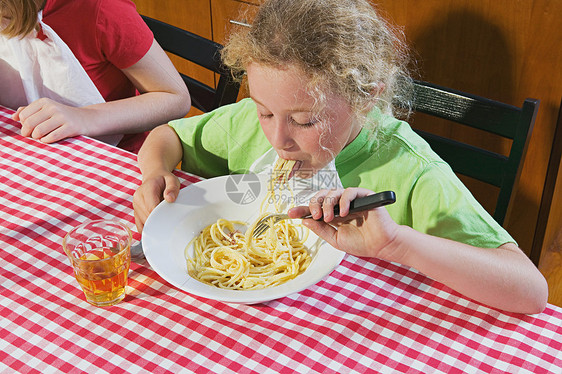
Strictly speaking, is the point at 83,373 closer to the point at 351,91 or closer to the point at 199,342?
the point at 199,342

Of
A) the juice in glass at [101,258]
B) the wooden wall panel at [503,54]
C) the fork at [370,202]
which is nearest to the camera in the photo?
the fork at [370,202]

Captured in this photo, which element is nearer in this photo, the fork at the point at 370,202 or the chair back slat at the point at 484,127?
the fork at the point at 370,202

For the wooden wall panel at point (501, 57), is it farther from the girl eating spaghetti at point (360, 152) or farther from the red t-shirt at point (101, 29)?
the red t-shirt at point (101, 29)

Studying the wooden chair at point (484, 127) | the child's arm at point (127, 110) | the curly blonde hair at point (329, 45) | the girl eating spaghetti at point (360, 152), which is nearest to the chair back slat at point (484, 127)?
the wooden chair at point (484, 127)

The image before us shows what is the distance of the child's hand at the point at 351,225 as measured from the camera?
974 mm

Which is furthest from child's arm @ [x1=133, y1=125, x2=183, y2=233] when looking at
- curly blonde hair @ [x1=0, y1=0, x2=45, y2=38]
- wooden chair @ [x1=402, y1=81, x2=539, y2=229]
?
wooden chair @ [x1=402, y1=81, x2=539, y2=229]

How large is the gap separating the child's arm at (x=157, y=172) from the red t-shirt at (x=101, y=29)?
0.32 metres

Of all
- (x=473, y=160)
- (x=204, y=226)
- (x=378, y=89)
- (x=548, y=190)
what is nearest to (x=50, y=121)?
(x=204, y=226)

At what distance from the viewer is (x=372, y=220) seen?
0.99m

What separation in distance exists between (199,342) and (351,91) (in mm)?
510

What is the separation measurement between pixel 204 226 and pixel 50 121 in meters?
0.53

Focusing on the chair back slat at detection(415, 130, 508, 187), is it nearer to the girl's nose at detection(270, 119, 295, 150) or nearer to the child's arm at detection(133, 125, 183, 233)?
the girl's nose at detection(270, 119, 295, 150)

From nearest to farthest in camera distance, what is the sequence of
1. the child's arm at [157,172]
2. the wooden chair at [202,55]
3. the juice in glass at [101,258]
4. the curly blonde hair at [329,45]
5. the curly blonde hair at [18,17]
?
the juice in glass at [101,258] → the curly blonde hair at [329,45] → the child's arm at [157,172] → the curly blonde hair at [18,17] → the wooden chair at [202,55]

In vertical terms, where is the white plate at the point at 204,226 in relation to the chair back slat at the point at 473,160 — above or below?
below
